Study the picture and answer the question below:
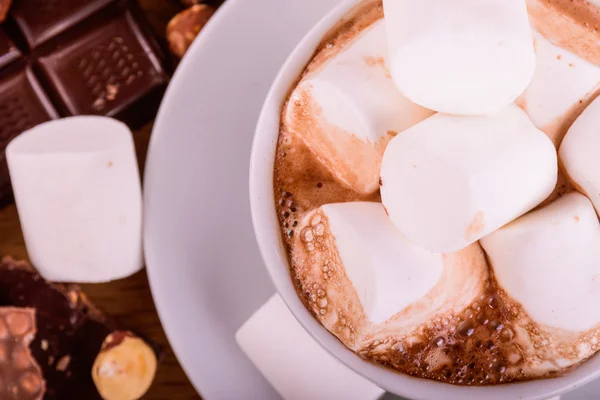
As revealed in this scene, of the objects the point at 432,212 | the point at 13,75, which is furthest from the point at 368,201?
the point at 13,75

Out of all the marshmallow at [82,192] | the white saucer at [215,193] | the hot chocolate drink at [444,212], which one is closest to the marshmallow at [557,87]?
the hot chocolate drink at [444,212]

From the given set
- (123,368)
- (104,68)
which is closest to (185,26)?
(104,68)

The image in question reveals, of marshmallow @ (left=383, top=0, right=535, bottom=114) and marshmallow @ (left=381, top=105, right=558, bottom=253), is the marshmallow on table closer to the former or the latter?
marshmallow @ (left=381, top=105, right=558, bottom=253)

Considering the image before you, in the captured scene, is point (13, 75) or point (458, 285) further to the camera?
point (13, 75)

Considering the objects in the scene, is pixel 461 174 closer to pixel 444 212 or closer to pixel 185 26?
pixel 444 212

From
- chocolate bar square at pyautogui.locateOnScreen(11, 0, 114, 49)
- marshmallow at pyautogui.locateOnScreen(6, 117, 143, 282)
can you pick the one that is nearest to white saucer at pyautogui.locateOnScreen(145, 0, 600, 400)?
marshmallow at pyautogui.locateOnScreen(6, 117, 143, 282)

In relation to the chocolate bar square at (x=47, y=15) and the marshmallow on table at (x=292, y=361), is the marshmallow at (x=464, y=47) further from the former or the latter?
the chocolate bar square at (x=47, y=15)

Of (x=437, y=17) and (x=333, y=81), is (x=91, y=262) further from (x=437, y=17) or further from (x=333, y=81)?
(x=437, y=17)
